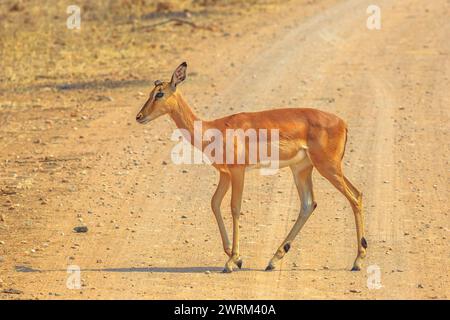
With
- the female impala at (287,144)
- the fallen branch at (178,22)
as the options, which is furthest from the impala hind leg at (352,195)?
the fallen branch at (178,22)

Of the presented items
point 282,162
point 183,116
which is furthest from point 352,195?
point 183,116

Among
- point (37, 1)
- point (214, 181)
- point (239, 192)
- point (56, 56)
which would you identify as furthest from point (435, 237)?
point (37, 1)

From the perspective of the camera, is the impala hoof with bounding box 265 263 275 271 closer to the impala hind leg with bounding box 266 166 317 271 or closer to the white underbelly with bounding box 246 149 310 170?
the impala hind leg with bounding box 266 166 317 271

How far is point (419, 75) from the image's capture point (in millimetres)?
17766

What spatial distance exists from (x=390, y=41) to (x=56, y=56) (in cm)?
609

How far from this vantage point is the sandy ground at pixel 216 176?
908cm

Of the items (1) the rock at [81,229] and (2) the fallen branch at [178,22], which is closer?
(1) the rock at [81,229]

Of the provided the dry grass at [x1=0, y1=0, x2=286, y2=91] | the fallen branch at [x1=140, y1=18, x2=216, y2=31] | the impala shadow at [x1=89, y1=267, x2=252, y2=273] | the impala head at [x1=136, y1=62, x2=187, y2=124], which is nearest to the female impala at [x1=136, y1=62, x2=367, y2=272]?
the impala head at [x1=136, y1=62, x2=187, y2=124]

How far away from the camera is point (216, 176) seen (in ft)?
41.6

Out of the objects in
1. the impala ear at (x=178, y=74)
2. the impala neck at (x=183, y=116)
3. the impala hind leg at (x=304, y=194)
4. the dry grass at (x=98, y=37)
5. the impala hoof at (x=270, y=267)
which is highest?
the dry grass at (x=98, y=37)

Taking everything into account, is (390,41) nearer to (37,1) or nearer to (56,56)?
(56,56)

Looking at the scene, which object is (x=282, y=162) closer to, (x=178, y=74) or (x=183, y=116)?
(x=183, y=116)

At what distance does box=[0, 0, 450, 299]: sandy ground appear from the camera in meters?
9.08

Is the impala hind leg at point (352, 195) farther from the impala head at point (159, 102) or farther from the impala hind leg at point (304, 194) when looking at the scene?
the impala head at point (159, 102)
